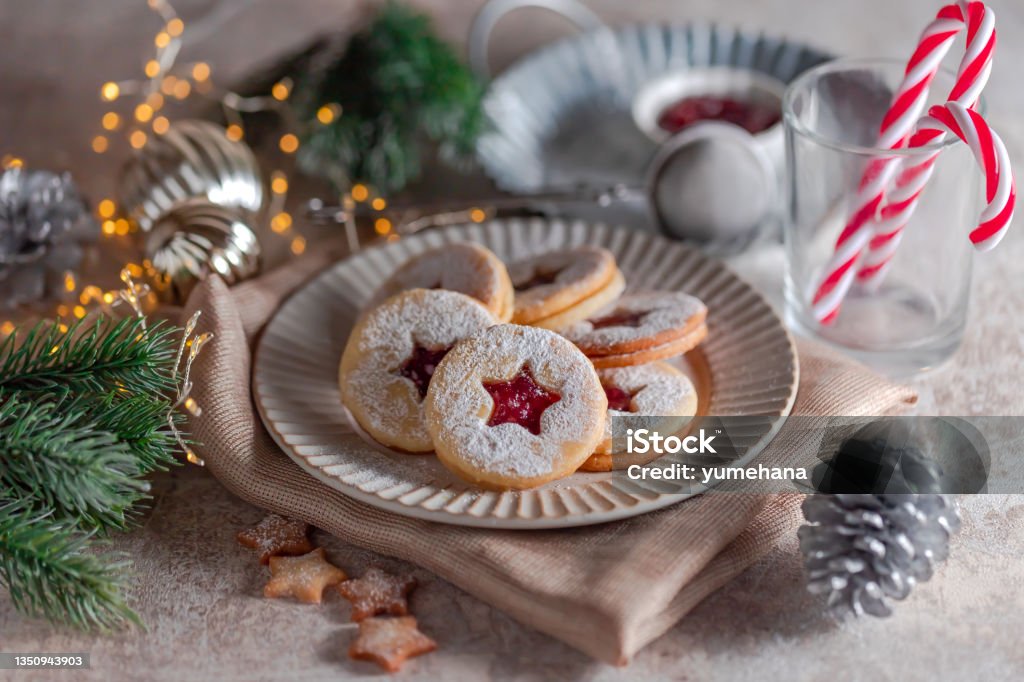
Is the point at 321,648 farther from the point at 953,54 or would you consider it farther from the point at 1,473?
the point at 953,54

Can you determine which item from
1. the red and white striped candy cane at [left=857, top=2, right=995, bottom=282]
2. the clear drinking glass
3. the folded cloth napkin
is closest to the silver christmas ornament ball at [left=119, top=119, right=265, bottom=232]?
the folded cloth napkin

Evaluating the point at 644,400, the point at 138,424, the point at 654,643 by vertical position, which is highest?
the point at 138,424

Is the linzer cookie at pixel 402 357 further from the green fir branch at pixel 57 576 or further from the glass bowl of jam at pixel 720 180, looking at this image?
the glass bowl of jam at pixel 720 180

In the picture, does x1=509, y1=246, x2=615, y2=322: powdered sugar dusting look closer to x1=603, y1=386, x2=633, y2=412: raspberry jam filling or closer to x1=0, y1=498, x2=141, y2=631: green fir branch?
x1=603, y1=386, x2=633, y2=412: raspberry jam filling

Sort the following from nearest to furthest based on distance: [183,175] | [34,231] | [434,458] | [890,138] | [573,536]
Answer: [573,536]
[434,458]
[890,138]
[34,231]
[183,175]

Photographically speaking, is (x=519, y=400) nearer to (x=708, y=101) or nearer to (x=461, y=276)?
(x=461, y=276)

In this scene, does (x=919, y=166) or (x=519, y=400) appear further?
(x=919, y=166)

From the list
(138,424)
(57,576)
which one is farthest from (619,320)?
(57,576)

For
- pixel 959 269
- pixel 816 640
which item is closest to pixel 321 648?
pixel 816 640
